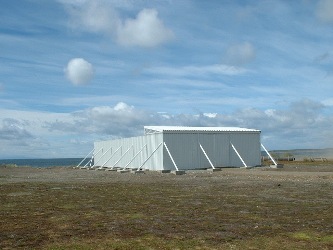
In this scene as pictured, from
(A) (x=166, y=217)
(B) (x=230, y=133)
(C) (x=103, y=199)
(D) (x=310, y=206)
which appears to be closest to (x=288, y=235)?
(A) (x=166, y=217)

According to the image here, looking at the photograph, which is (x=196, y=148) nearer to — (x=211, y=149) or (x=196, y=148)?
(x=196, y=148)

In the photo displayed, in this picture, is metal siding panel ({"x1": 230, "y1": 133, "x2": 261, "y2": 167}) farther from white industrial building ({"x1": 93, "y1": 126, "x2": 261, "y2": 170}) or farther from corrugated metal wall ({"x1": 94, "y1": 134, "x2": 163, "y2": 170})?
corrugated metal wall ({"x1": 94, "y1": 134, "x2": 163, "y2": 170})

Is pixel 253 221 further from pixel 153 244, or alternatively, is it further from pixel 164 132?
pixel 164 132

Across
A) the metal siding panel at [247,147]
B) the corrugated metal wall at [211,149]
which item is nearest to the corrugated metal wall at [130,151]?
the corrugated metal wall at [211,149]

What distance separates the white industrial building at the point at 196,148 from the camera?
49.1 meters

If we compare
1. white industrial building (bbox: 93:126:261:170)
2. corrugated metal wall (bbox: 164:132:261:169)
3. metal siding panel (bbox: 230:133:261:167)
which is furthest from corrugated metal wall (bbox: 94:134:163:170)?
metal siding panel (bbox: 230:133:261:167)

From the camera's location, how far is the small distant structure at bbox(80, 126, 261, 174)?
49094mm

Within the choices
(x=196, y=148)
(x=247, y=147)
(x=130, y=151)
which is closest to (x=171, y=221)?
(x=196, y=148)

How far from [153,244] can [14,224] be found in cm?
538

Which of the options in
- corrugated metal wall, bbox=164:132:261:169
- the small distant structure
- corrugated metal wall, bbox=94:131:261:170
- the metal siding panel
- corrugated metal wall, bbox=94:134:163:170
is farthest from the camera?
the metal siding panel

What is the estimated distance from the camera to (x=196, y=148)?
165 ft

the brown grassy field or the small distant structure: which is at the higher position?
the small distant structure

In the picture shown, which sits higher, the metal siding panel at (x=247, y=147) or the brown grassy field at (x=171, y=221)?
the metal siding panel at (x=247, y=147)

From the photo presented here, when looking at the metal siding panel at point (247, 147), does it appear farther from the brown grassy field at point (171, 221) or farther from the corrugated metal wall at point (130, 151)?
the brown grassy field at point (171, 221)
